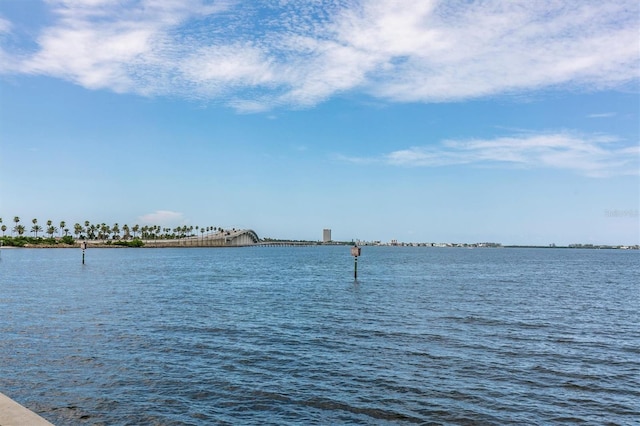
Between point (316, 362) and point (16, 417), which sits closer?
point (16, 417)

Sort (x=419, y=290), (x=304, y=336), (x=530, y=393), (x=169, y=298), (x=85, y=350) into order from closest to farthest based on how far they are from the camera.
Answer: (x=530, y=393) < (x=85, y=350) < (x=304, y=336) < (x=169, y=298) < (x=419, y=290)

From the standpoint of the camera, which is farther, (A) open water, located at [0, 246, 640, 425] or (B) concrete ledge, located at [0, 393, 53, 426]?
(A) open water, located at [0, 246, 640, 425]

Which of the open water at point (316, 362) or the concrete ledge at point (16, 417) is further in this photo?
the open water at point (316, 362)

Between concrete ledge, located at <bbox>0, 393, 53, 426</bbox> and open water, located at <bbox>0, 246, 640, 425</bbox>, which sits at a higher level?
concrete ledge, located at <bbox>0, 393, 53, 426</bbox>

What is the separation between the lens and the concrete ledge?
9.00m

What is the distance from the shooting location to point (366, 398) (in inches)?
714

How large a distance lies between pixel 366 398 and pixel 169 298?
35.0m

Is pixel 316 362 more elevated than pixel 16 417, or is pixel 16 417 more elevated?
pixel 16 417

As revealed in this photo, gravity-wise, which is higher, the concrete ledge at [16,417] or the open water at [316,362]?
the concrete ledge at [16,417]

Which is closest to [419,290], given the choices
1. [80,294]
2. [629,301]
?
[629,301]

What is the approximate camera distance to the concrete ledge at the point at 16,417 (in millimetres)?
9000

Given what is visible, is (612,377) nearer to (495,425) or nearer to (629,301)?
(495,425)

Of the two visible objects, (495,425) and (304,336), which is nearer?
(495,425)

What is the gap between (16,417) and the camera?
9.26 meters
